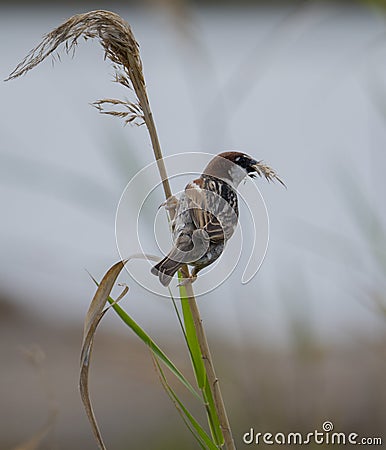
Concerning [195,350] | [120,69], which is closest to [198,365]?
[195,350]

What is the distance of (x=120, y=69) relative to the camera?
0.81 ft

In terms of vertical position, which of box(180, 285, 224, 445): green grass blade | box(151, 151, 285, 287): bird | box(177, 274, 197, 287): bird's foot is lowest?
box(180, 285, 224, 445): green grass blade

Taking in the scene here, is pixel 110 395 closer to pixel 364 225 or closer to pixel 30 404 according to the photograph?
pixel 30 404

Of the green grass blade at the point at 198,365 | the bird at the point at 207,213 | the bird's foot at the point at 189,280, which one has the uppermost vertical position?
the bird at the point at 207,213

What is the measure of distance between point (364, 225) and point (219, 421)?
0.20m

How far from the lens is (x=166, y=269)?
0.71 feet

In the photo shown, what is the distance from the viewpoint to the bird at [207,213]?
22 cm

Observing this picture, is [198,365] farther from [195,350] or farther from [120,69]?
[120,69]

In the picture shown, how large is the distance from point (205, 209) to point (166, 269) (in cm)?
2

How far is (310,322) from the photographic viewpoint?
0.41 m

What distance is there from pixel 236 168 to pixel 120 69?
0.05 meters

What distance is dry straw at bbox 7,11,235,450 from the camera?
0.75 feet

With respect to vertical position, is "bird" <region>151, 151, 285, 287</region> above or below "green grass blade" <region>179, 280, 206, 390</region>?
above

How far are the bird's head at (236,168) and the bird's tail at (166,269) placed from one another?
1.3 inches
